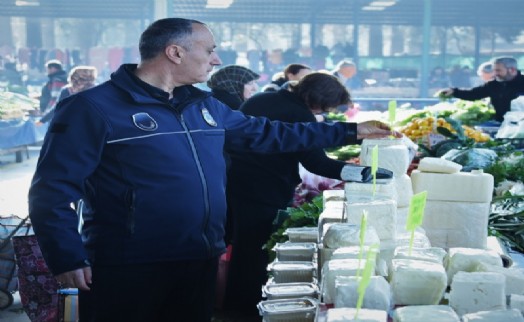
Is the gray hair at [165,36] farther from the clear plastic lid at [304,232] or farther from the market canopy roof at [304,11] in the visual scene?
the market canopy roof at [304,11]

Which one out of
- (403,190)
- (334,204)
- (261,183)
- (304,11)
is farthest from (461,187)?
(304,11)

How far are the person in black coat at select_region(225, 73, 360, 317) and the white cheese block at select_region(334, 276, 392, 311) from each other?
228cm

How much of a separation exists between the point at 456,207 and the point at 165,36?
1414 mm

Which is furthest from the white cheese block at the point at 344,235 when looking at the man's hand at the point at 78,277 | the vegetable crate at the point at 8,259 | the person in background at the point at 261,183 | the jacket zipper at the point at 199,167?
the vegetable crate at the point at 8,259

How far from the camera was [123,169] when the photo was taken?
2.76m

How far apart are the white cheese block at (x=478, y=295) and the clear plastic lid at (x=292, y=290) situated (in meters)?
0.81

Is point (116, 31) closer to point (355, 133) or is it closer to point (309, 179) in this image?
point (309, 179)

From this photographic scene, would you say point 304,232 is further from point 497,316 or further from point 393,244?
point 497,316

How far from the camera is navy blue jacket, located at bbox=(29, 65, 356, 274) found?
268cm

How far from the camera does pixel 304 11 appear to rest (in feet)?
47.9

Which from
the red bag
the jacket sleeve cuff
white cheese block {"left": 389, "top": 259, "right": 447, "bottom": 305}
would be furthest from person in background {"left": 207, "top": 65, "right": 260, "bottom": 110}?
white cheese block {"left": 389, "top": 259, "right": 447, "bottom": 305}

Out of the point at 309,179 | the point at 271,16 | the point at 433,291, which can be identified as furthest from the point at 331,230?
the point at 271,16

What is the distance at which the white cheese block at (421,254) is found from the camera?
2.39 meters

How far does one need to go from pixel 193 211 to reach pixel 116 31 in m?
12.3
